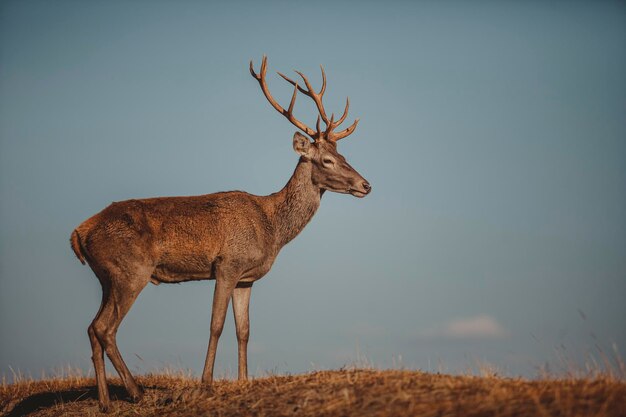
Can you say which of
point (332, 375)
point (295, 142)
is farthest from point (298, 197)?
point (332, 375)

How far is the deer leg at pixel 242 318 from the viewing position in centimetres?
1210

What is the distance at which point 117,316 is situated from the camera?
11.2 m

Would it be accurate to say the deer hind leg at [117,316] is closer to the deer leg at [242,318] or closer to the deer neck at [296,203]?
the deer leg at [242,318]

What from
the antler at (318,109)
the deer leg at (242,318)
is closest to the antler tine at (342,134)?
the antler at (318,109)

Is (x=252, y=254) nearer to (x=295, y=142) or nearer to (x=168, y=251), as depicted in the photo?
(x=168, y=251)

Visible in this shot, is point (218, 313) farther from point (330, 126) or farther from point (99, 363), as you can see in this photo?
point (330, 126)

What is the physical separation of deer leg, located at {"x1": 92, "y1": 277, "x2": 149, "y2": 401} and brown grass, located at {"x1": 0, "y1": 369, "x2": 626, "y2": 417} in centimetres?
44

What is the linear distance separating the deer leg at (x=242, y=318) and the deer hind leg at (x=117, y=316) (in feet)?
5.67

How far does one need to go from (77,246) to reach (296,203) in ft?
12.3

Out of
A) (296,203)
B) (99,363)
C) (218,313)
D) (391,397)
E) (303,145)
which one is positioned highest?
(303,145)

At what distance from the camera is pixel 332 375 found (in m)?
9.19

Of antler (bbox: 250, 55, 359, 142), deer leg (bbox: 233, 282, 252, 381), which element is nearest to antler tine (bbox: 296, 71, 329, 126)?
antler (bbox: 250, 55, 359, 142)

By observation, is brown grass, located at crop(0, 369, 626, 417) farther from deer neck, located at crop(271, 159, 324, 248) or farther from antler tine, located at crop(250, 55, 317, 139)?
antler tine, located at crop(250, 55, 317, 139)

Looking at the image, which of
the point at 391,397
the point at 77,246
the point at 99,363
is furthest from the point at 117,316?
the point at 391,397
